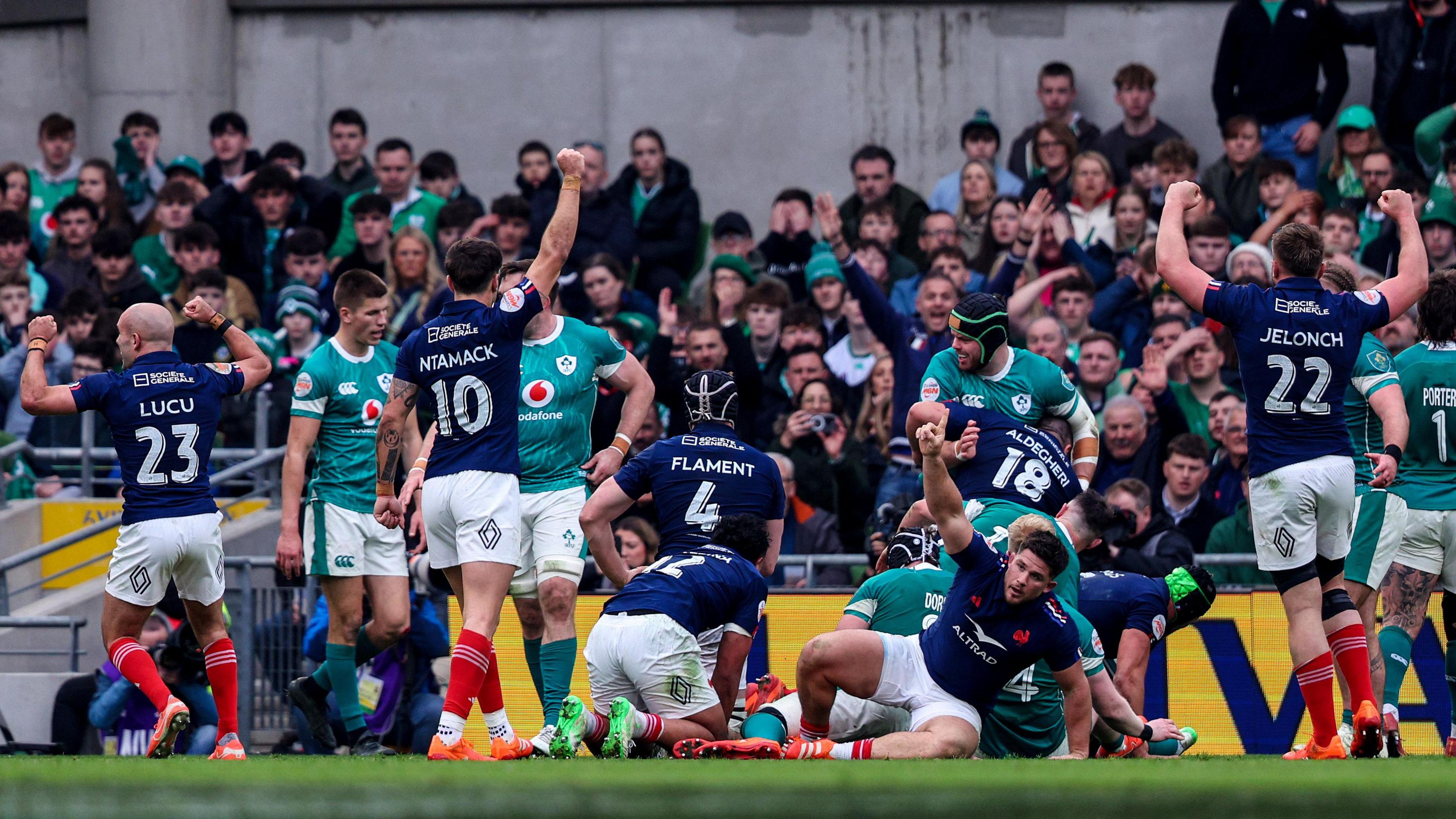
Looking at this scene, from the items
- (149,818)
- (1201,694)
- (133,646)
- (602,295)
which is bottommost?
(1201,694)

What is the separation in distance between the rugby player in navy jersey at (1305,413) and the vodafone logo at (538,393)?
3471mm

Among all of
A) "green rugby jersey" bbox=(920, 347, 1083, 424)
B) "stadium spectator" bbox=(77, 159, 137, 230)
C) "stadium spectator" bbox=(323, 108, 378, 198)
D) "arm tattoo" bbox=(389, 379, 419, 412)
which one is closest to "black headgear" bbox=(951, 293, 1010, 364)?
"green rugby jersey" bbox=(920, 347, 1083, 424)

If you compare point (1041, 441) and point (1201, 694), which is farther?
point (1201, 694)

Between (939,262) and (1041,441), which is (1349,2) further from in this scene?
(1041,441)

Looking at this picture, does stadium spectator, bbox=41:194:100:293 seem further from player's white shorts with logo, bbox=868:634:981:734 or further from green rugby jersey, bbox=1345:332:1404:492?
green rugby jersey, bbox=1345:332:1404:492

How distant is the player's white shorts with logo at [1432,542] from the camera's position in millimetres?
9680

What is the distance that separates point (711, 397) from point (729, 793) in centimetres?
512

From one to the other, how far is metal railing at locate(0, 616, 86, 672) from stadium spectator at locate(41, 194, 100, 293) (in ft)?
15.8

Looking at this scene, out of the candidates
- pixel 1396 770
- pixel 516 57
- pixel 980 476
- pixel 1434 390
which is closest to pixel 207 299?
pixel 516 57

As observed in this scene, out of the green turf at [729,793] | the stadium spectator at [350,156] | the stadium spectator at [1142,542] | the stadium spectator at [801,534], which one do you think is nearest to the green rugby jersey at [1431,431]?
the stadium spectator at [1142,542]

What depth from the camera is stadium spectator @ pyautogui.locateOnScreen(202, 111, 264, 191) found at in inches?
695

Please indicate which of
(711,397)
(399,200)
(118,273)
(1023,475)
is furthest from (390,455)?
(399,200)

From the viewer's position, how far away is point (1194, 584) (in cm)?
1025

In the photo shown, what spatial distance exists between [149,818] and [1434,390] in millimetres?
7513
